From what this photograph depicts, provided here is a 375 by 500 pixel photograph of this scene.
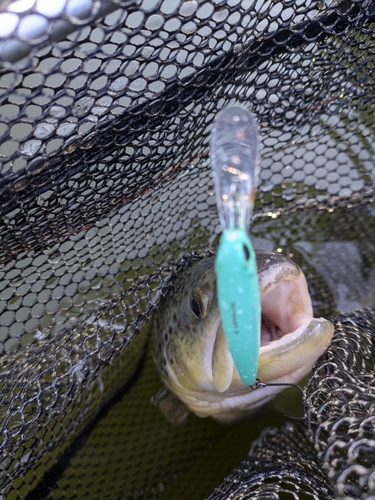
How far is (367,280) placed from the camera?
2.96m

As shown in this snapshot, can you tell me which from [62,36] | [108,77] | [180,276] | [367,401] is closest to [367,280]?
[180,276]

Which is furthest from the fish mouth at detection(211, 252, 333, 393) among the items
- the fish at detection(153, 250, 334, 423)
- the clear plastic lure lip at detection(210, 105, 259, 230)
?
the clear plastic lure lip at detection(210, 105, 259, 230)

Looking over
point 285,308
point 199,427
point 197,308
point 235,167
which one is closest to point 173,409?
point 199,427

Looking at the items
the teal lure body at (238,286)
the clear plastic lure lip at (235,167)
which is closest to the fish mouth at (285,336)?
the teal lure body at (238,286)

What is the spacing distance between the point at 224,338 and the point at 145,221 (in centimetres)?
86

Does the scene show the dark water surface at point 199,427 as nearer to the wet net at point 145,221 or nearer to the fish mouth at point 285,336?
the wet net at point 145,221

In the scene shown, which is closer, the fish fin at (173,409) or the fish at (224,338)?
the fish at (224,338)

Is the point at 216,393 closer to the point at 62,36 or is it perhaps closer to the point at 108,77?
the point at 108,77

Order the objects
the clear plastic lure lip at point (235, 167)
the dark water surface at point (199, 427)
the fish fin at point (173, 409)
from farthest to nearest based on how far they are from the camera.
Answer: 1. the fish fin at point (173, 409)
2. the dark water surface at point (199, 427)
3. the clear plastic lure lip at point (235, 167)

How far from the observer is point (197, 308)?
76.9 inches

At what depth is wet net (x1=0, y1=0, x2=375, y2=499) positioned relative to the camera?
1.45 metres

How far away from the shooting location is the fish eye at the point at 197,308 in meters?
1.91

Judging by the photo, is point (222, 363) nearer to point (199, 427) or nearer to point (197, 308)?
point (197, 308)

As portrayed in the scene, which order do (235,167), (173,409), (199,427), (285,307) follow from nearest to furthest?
(235,167)
(285,307)
(173,409)
(199,427)
